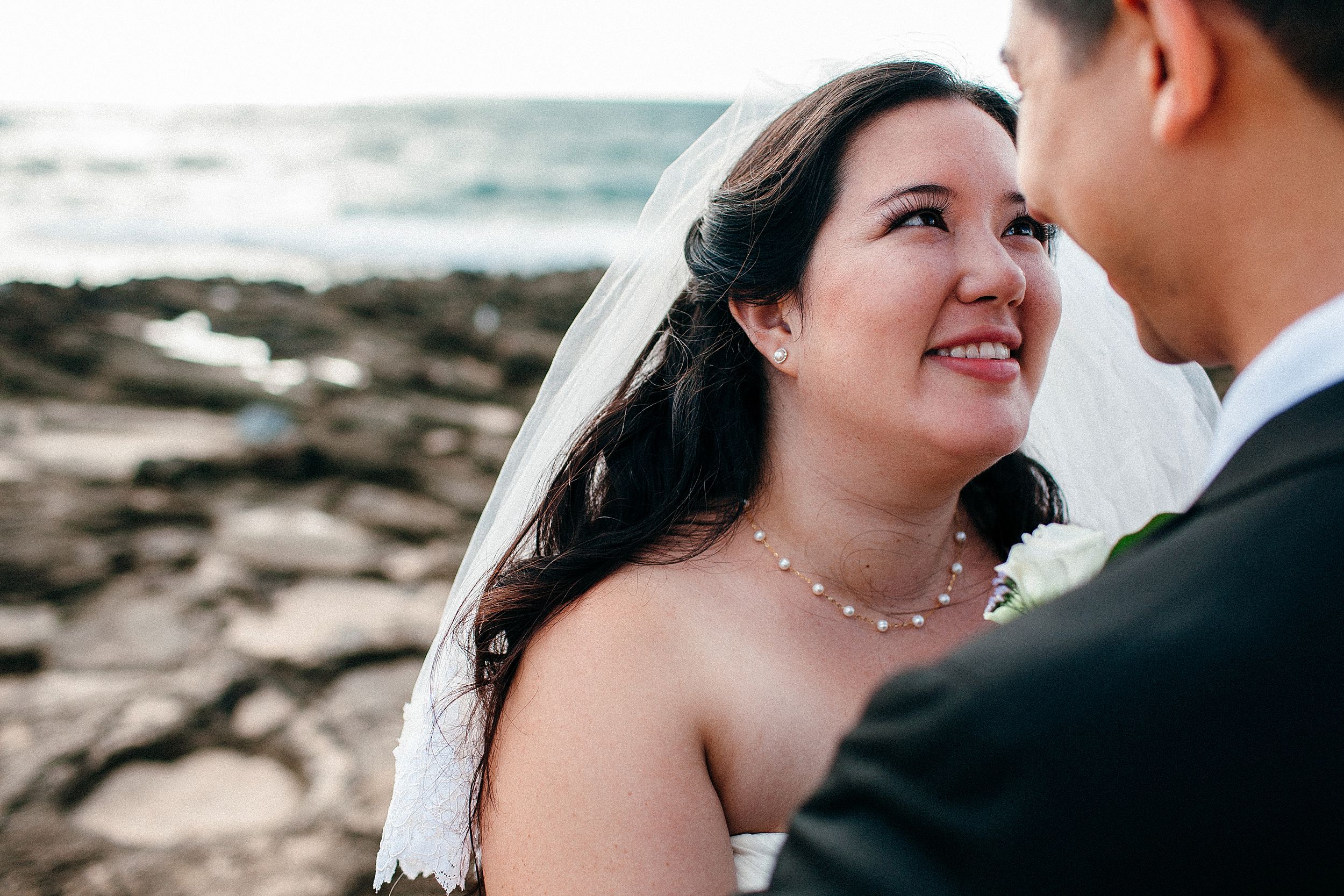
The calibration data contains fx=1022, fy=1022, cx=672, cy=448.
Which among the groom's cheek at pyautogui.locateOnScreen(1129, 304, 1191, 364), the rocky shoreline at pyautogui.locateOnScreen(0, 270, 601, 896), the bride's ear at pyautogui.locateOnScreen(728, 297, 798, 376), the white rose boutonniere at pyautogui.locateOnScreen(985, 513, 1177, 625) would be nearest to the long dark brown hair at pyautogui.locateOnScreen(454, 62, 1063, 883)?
the bride's ear at pyautogui.locateOnScreen(728, 297, 798, 376)

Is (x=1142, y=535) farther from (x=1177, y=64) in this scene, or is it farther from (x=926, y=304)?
(x=926, y=304)

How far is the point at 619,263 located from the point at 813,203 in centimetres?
69

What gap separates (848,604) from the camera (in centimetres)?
215

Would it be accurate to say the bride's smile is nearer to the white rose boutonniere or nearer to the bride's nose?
the bride's nose

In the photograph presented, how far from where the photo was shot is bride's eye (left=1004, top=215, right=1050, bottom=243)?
216cm

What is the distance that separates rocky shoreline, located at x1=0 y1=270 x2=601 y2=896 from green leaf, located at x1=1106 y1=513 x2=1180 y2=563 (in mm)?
2561

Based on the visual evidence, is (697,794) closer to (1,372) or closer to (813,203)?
(813,203)

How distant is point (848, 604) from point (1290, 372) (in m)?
1.34

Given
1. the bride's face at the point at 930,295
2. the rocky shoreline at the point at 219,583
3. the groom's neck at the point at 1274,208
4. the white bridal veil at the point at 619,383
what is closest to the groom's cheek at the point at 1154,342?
the groom's neck at the point at 1274,208

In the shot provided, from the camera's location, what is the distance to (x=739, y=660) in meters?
1.96

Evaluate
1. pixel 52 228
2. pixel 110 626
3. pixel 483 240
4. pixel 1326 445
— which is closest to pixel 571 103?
pixel 483 240

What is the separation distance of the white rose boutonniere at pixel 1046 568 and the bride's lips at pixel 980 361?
19.8 inches

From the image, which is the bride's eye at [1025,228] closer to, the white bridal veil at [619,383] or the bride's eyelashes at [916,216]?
the bride's eyelashes at [916,216]

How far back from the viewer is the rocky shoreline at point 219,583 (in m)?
3.10
